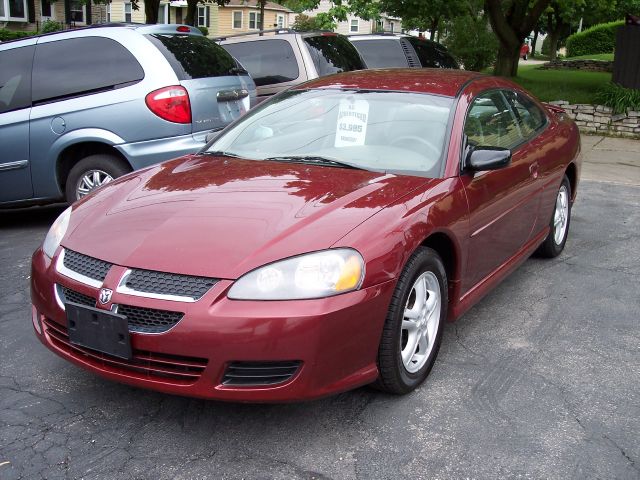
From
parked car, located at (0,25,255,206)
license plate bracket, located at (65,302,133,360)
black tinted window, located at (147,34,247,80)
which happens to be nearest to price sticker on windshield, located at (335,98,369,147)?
license plate bracket, located at (65,302,133,360)

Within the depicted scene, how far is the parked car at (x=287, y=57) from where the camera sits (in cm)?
841

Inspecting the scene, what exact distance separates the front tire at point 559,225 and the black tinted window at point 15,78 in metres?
4.49

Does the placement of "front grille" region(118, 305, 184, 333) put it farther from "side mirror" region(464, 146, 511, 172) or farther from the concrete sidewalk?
the concrete sidewalk

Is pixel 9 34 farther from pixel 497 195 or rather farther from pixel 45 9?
pixel 497 195

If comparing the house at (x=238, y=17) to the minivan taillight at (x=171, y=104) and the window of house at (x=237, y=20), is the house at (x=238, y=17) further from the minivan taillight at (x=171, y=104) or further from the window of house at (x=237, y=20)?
the minivan taillight at (x=171, y=104)

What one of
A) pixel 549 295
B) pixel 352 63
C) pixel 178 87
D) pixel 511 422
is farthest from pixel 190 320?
pixel 352 63

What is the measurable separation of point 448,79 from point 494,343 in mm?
1659

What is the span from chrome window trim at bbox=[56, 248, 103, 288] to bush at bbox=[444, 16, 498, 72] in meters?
24.0

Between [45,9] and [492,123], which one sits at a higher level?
[492,123]

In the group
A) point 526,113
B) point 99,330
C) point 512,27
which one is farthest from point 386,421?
point 512,27

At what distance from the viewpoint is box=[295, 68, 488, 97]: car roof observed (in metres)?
4.28

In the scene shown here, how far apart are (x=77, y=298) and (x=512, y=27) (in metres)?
17.8

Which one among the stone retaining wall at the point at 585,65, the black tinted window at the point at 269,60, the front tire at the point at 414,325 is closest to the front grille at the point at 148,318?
the front tire at the point at 414,325

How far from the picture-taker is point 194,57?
6.48 meters
